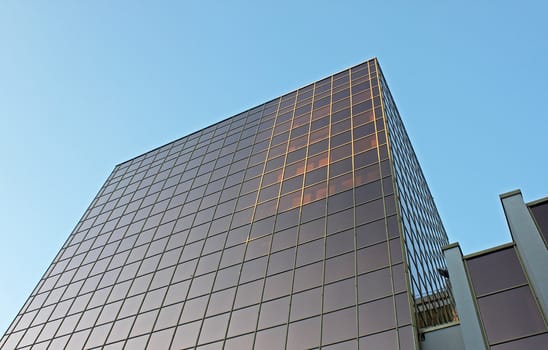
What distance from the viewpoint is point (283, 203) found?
3350cm

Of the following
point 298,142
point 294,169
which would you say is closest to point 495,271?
point 294,169

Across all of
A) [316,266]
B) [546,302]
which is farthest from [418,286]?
[546,302]

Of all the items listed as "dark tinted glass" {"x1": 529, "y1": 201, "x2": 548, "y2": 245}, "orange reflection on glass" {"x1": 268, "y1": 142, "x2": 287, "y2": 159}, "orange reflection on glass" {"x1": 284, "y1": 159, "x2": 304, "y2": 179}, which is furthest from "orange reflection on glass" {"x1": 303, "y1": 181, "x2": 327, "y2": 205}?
"dark tinted glass" {"x1": 529, "y1": 201, "x2": 548, "y2": 245}

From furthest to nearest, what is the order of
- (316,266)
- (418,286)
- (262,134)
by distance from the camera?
(262,134) < (316,266) < (418,286)

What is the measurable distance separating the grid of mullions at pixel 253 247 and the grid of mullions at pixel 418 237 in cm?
118

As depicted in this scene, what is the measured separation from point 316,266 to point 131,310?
12226 mm

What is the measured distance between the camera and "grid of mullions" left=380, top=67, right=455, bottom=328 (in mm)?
24984

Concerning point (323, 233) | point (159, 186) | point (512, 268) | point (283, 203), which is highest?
point (159, 186)

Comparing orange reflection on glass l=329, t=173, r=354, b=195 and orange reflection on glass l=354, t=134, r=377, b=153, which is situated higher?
orange reflection on glass l=354, t=134, r=377, b=153

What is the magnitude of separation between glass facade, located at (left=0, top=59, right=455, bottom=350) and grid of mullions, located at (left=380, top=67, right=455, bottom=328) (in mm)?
171

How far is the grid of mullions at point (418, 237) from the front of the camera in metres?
25.0

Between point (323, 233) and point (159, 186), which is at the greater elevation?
point (159, 186)

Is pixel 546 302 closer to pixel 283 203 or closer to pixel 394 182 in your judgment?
pixel 394 182

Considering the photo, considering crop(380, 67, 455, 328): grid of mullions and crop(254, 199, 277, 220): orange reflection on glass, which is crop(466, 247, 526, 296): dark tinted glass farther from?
crop(254, 199, 277, 220): orange reflection on glass
